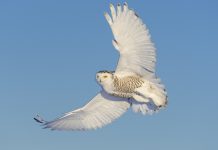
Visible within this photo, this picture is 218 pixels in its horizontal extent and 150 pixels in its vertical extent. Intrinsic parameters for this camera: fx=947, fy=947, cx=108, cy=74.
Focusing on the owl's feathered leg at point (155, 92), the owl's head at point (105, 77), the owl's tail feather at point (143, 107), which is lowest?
the owl's tail feather at point (143, 107)

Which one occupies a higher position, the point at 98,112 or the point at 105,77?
the point at 105,77

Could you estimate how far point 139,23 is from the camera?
2795 centimetres

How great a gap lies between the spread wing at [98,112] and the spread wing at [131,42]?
154cm

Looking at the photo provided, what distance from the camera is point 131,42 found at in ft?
93.6

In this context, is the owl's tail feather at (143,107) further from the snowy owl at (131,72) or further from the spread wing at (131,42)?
the spread wing at (131,42)

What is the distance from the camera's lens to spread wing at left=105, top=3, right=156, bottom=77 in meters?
28.1

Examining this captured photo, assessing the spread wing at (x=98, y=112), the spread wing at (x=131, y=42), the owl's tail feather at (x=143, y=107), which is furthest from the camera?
the spread wing at (x=98, y=112)

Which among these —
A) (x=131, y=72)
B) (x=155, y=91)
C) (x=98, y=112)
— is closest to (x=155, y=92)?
(x=155, y=91)

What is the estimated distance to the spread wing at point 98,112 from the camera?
2969 cm

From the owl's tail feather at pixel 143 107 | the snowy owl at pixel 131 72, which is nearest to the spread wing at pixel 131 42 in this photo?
the snowy owl at pixel 131 72

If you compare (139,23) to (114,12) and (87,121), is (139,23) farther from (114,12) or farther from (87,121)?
(87,121)

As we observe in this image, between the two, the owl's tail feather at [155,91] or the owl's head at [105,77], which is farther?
the owl's tail feather at [155,91]

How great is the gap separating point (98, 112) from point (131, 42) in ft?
9.35

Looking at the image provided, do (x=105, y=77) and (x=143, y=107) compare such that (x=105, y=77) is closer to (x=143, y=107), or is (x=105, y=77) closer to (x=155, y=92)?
(x=155, y=92)
